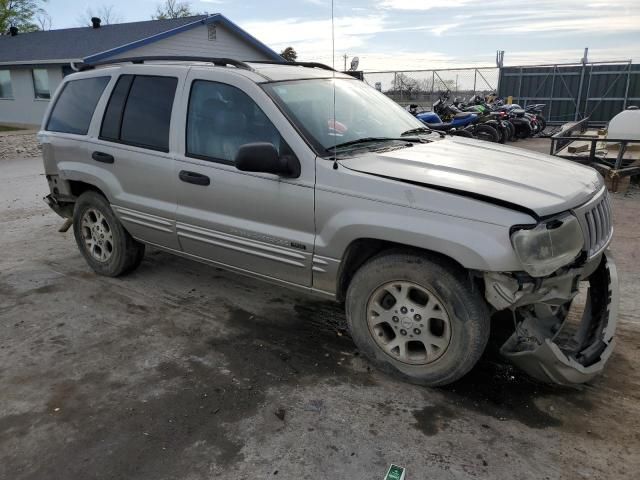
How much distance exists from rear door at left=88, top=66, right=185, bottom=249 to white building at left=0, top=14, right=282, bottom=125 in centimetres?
1662

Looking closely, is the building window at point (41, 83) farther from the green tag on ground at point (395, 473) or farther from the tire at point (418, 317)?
the green tag on ground at point (395, 473)

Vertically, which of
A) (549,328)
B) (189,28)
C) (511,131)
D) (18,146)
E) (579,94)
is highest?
(189,28)

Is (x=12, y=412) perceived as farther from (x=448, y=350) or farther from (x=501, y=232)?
(x=501, y=232)

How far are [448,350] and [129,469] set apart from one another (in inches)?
73.4

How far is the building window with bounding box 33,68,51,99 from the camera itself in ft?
76.1

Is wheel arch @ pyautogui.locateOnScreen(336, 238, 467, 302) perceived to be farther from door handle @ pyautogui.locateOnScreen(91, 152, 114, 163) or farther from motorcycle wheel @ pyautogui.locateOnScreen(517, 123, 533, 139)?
motorcycle wheel @ pyautogui.locateOnScreen(517, 123, 533, 139)

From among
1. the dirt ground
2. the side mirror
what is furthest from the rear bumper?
the side mirror

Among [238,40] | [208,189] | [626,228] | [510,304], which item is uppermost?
[238,40]

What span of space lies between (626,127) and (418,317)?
8.86 m

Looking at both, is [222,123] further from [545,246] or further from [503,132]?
[503,132]

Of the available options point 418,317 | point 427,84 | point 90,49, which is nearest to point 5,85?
point 90,49

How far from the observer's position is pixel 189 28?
21250 mm

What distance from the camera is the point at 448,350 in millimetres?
3092

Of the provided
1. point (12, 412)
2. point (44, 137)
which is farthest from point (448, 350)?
point (44, 137)
